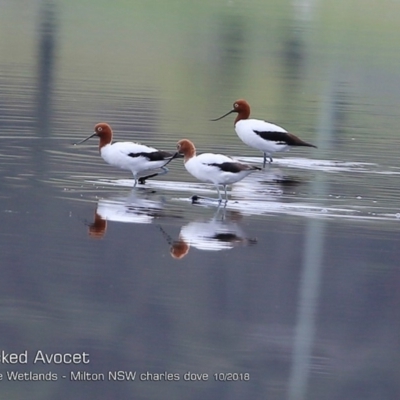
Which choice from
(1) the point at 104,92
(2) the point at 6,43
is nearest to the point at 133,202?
(1) the point at 104,92

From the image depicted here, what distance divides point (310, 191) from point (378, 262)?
10.0 ft

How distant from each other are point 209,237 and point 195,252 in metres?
0.60

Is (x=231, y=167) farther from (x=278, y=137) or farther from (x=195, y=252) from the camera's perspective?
(x=278, y=137)

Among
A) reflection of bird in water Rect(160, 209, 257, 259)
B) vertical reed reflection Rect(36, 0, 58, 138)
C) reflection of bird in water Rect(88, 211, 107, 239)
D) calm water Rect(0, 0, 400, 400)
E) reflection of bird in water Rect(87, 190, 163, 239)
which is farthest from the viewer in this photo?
vertical reed reflection Rect(36, 0, 58, 138)

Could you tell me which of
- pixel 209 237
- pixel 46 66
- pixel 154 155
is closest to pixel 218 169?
pixel 154 155

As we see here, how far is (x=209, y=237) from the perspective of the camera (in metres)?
11.9

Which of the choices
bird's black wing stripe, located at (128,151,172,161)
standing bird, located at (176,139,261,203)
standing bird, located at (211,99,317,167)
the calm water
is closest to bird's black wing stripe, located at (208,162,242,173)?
standing bird, located at (176,139,261,203)

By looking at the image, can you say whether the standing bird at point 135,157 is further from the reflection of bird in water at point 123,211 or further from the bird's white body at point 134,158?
the reflection of bird in water at point 123,211

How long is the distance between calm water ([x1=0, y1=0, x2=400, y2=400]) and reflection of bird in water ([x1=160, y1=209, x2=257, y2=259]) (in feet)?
0.09

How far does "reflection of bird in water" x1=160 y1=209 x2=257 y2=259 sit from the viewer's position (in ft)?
37.6

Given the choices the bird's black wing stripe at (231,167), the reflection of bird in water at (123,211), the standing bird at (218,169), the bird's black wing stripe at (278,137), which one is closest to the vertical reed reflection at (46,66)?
the bird's black wing stripe at (278,137)

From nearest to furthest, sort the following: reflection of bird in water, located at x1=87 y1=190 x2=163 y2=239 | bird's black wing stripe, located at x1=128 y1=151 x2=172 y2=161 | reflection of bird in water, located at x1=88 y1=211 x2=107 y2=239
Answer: reflection of bird in water, located at x1=88 y1=211 x2=107 y2=239 < reflection of bird in water, located at x1=87 y1=190 x2=163 y2=239 < bird's black wing stripe, located at x1=128 y1=151 x2=172 y2=161

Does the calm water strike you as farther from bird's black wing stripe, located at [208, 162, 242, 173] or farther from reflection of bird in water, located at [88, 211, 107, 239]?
bird's black wing stripe, located at [208, 162, 242, 173]

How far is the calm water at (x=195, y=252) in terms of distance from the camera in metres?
8.84
